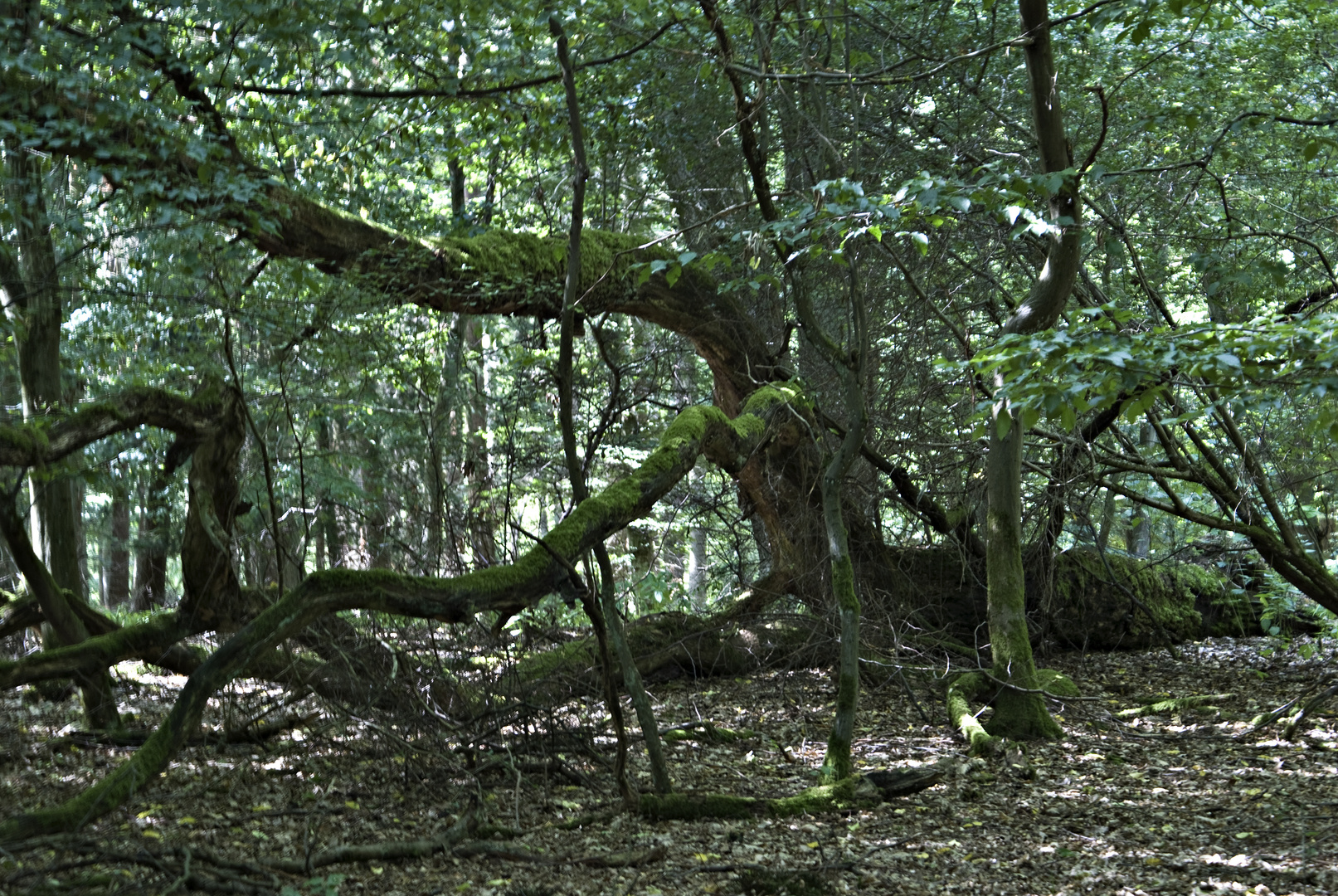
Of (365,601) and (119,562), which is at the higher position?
(119,562)

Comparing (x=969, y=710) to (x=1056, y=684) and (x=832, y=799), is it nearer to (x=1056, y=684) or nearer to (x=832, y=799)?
(x=1056, y=684)

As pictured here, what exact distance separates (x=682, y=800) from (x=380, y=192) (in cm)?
619

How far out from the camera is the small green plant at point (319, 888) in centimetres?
343

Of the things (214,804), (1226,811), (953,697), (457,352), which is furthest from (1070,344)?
(457,352)

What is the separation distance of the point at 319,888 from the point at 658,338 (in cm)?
719

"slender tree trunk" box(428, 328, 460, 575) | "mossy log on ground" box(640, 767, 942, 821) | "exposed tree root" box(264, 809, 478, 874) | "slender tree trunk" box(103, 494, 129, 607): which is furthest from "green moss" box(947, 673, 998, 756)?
"slender tree trunk" box(103, 494, 129, 607)

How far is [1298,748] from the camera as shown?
5.79m

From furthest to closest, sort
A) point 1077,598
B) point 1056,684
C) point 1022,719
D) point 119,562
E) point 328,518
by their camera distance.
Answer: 1. point 119,562
2. point 1077,598
3. point 328,518
4. point 1056,684
5. point 1022,719

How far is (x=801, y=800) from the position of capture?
4.86 m

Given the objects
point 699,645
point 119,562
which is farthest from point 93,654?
point 119,562

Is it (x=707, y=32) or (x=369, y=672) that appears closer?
(x=369, y=672)

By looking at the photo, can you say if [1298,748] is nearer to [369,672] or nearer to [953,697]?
[953,697]

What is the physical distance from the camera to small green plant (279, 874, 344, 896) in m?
3.43

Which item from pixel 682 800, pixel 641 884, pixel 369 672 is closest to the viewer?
pixel 641 884
